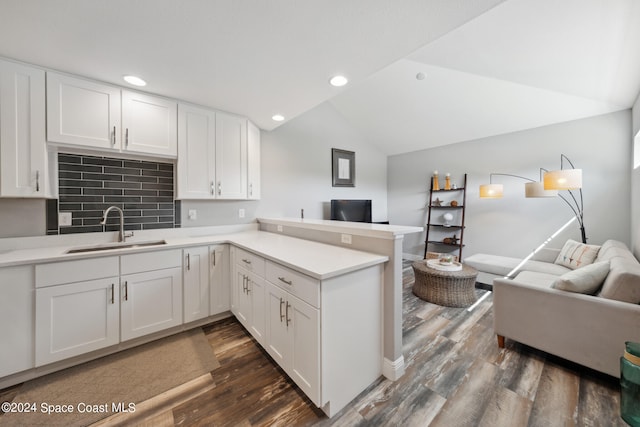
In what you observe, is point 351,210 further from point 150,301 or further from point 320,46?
point 150,301

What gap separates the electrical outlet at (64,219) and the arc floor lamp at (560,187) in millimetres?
5056

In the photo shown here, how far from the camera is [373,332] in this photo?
1581 mm

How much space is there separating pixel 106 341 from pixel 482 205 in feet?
17.7

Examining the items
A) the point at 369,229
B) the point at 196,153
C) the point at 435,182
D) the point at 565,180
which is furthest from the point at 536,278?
the point at 196,153

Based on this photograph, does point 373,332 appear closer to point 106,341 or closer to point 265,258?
point 265,258

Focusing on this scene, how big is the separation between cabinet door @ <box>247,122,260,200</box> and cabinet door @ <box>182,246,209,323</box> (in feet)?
3.21

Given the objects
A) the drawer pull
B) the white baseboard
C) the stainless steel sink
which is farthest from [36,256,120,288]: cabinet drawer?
the white baseboard

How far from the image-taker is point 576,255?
278cm

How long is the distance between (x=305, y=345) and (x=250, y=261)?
908 millimetres

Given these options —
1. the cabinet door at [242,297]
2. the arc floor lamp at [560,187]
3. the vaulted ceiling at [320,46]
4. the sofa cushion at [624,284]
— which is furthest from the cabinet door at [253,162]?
the arc floor lamp at [560,187]

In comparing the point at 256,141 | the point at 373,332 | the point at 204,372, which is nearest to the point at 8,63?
the point at 256,141

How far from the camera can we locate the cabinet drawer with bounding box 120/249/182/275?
1930 millimetres

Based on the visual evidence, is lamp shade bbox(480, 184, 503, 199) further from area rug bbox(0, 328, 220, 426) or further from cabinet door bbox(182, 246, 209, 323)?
area rug bbox(0, 328, 220, 426)

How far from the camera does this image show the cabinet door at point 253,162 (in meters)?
2.97
